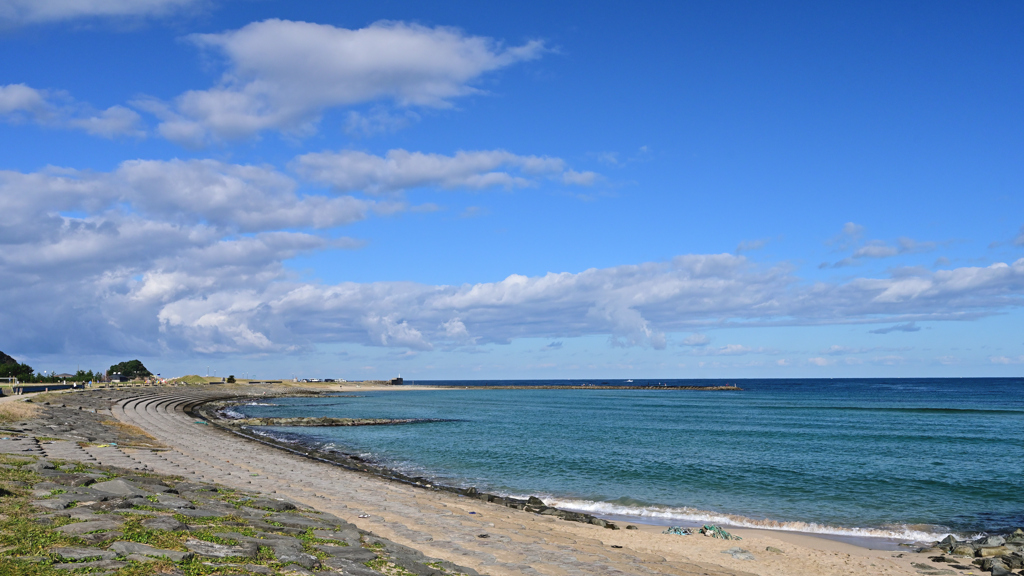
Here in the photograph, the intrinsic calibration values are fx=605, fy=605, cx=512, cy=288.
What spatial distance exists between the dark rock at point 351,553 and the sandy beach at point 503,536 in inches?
98.8

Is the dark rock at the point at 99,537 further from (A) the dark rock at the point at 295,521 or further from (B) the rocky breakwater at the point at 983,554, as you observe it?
(B) the rocky breakwater at the point at 983,554

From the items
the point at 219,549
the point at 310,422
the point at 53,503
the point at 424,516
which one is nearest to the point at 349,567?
the point at 219,549

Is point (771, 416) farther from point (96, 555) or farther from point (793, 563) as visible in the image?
point (96, 555)

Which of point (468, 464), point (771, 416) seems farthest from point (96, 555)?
point (771, 416)

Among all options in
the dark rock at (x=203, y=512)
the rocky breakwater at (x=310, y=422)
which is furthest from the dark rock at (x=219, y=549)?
the rocky breakwater at (x=310, y=422)

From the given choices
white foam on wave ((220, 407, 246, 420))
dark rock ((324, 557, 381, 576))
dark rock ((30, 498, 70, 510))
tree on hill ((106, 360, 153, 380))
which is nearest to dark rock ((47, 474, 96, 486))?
dark rock ((30, 498, 70, 510))

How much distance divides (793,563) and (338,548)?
44.0 ft

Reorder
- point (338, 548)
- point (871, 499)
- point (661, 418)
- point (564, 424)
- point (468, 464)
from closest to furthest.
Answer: point (338, 548) < point (871, 499) < point (468, 464) < point (564, 424) < point (661, 418)

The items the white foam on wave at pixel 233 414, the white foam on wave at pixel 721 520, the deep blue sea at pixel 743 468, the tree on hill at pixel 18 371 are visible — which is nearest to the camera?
the white foam on wave at pixel 721 520

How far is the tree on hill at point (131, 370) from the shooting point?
15800 cm

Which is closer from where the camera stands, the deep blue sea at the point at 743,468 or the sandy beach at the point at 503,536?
the sandy beach at the point at 503,536

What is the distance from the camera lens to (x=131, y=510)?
42.2 ft

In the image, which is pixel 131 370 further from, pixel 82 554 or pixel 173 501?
pixel 82 554

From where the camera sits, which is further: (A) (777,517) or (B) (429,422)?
(B) (429,422)
